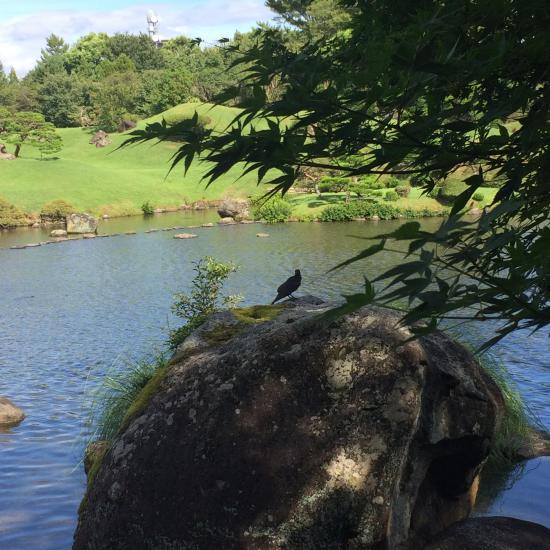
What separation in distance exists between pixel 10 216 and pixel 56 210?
11.9ft

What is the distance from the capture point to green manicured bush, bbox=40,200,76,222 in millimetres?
59688

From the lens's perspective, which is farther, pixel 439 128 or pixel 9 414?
pixel 9 414

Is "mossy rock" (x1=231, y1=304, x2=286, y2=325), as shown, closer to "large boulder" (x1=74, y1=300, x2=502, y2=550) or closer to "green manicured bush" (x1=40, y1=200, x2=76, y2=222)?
"large boulder" (x1=74, y1=300, x2=502, y2=550)

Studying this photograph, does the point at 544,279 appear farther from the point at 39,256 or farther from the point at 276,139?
the point at 39,256

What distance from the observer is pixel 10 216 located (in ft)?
193

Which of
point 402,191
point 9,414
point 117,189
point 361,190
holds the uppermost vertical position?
point 402,191

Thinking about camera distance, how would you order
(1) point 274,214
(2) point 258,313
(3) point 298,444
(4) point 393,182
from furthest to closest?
(4) point 393,182
(1) point 274,214
(2) point 258,313
(3) point 298,444

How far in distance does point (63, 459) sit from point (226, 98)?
9.29 m

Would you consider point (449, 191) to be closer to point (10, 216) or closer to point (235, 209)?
point (235, 209)

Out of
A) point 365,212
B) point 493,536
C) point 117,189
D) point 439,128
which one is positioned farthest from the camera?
point 117,189

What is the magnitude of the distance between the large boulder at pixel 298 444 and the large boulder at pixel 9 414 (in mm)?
7234

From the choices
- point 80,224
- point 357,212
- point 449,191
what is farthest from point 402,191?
point 80,224

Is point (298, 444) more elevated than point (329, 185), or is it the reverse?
point (329, 185)

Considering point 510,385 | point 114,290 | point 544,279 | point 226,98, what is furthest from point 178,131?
point 114,290
